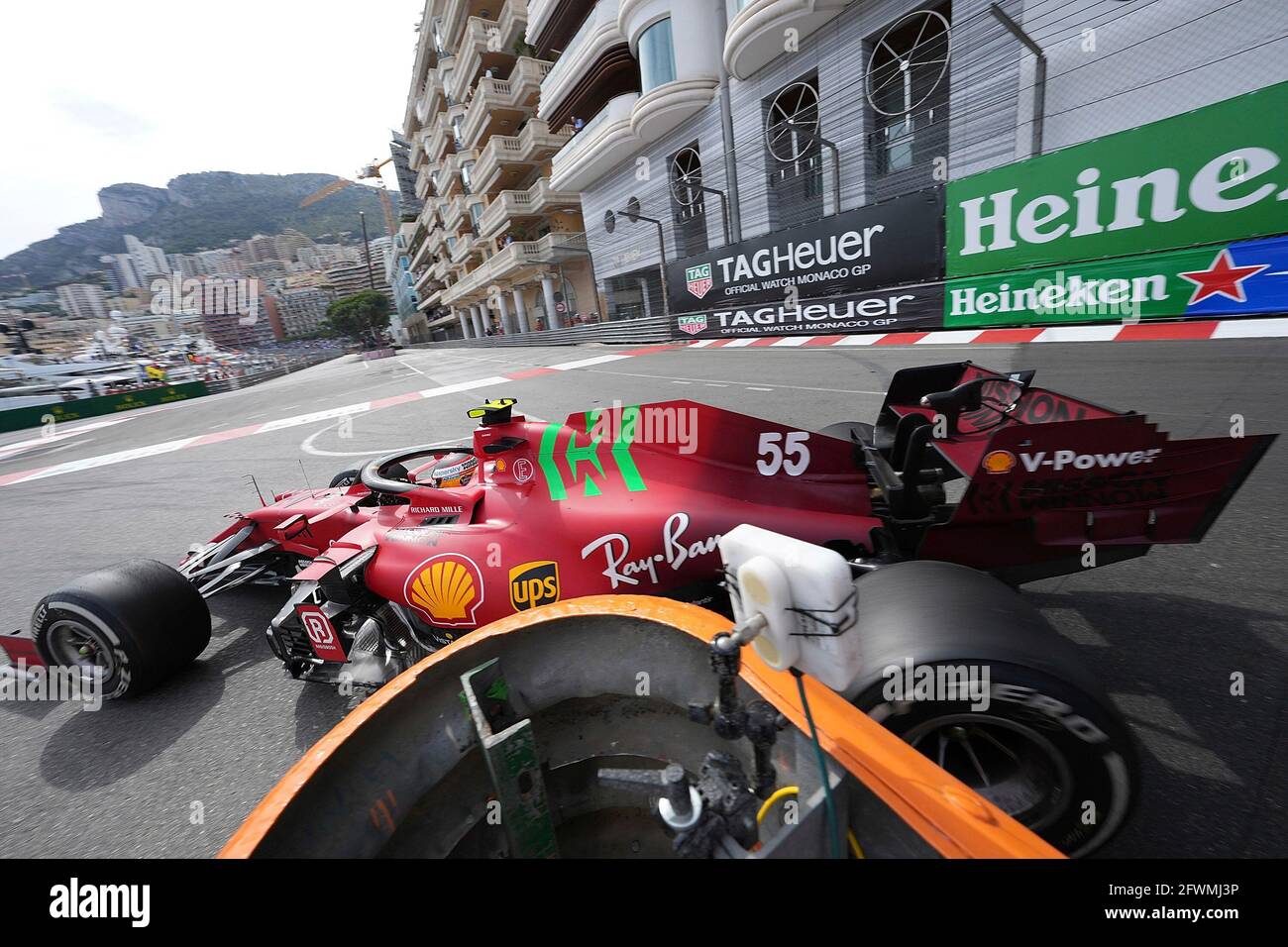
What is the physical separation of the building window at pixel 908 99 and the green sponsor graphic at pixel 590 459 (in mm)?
12068

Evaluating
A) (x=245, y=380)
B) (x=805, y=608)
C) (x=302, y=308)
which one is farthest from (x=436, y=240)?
(x=302, y=308)

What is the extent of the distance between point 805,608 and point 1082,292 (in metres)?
10.1

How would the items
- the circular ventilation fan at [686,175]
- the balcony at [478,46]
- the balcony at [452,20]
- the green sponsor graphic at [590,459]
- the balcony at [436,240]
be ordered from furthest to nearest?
the balcony at [436,240] < the balcony at [452,20] < the balcony at [478,46] < the circular ventilation fan at [686,175] < the green sponsor graphic at [590,459]

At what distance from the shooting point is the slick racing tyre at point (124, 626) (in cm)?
256

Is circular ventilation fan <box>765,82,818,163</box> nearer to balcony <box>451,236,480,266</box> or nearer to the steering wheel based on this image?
the steering wheel

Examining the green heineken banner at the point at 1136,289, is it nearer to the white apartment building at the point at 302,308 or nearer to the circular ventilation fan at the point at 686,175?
the circular ventilation fan at the point at 686,175

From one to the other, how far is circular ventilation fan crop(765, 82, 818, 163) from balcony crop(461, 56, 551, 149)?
2112 centimetres

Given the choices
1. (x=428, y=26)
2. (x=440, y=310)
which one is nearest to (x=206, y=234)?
(x=440, y=310)

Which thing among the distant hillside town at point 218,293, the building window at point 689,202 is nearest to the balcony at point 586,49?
the building window at point 689,202

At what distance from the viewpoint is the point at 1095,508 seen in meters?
1.80

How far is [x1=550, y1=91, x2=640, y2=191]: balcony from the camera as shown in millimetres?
20000

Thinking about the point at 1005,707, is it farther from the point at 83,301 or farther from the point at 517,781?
the point at 83,301
